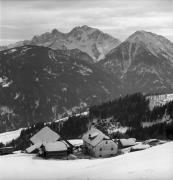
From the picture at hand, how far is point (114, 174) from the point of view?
126ft

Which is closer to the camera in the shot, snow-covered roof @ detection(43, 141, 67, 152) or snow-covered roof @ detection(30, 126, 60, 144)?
snow-covered roof @ detection(43, 141, 67, 152)

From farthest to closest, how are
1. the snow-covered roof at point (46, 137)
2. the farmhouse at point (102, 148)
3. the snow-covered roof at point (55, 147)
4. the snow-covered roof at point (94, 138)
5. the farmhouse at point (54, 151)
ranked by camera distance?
the snow-covered roof at point (46, 137), the snow-covered roof at point (94, 138), the farmhouse at point (102, 148), the snow-covered roof at point (55, 147), the farmhouse at point (54, 151)

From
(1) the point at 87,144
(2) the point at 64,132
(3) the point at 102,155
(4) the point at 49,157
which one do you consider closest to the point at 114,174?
(4) the point at 49,157

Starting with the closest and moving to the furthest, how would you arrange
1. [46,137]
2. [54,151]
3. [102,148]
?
1. [54,151]
2. [102,148]
3. [46,137]

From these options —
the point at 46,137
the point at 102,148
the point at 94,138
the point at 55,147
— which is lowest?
the point at 102,148

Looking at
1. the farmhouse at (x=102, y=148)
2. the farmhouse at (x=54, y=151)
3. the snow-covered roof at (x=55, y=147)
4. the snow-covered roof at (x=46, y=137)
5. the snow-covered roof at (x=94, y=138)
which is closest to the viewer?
the farmhouse at (x=54, y=151)

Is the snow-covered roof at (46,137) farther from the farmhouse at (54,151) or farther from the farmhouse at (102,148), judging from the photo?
the farmhouse at (54,151)

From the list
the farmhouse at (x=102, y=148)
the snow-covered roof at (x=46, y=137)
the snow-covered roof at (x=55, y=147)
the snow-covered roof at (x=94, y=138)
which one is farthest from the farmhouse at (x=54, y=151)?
the snow-covered roof at (x=46, y=137)

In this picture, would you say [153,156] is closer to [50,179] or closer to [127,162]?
[127,162]

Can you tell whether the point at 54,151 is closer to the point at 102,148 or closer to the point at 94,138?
the point at 102,148

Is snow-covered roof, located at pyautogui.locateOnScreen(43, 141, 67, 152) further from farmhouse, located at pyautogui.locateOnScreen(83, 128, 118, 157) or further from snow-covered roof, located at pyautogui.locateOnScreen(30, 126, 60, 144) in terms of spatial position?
snow-covered roof, located at pyautogui.locateOnScreen(30, 126, 60, 144)

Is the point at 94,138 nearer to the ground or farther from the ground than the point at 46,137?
farther from the ground

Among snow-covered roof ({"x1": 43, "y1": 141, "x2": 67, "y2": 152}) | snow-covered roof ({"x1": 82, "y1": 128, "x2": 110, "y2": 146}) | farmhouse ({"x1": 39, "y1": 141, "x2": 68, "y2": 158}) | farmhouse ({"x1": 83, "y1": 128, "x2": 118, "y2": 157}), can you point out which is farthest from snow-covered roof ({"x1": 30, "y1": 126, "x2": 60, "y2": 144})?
farmhouse ({"x1": 39, "y1": 141, "x2": 68, "y2": 158})

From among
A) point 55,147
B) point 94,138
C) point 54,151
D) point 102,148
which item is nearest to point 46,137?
point 94,138
